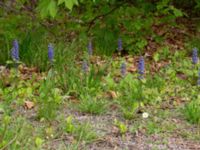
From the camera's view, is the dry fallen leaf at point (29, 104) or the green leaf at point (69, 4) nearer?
the green leaf at point (69, 4)

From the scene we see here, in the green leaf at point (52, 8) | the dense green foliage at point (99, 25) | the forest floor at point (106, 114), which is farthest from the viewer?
the dense green foliage at point (99, 25)

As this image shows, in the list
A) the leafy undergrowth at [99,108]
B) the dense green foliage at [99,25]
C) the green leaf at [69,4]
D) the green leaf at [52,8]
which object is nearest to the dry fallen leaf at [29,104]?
the leafy undergrowth at [99,108]

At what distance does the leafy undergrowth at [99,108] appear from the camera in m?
4.06

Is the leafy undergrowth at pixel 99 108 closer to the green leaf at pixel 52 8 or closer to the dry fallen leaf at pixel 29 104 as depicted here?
the dry fallen leaf at pixel 29 104

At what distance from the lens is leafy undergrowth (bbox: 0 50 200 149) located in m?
4.06

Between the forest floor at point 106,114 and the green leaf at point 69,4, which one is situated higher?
the green leaf at point 69,4

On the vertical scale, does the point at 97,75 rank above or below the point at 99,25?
below

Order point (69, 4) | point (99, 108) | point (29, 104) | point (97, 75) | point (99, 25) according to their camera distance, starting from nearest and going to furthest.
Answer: point (69, 4) → point (99, 108) → point (29, 104) → point (97, 75) → point (99, 25)

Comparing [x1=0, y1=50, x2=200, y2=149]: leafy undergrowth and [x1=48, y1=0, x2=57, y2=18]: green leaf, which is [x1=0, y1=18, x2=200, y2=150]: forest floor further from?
[x1=48, y1=0, x2=57, y2=18]: green leaf

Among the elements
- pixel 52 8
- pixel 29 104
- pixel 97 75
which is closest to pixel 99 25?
pixel 97 75

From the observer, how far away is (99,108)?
4629 mm

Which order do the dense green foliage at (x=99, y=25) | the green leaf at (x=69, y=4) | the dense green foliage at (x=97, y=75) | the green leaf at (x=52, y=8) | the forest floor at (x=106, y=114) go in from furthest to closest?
the dense green foliage at (x=99, y=25)
the green leaf at (x=52, y=8)
the green leaf at (x=69, y=4)
the dense green foliage at (x=97, y=75)
the forest floor at (x=106, y=114)

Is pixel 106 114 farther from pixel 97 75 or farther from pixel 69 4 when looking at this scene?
pixel 69 4

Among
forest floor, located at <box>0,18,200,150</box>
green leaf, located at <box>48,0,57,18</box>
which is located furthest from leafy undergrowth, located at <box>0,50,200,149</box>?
green leaf, located at <box>48,0,57,18</box>
